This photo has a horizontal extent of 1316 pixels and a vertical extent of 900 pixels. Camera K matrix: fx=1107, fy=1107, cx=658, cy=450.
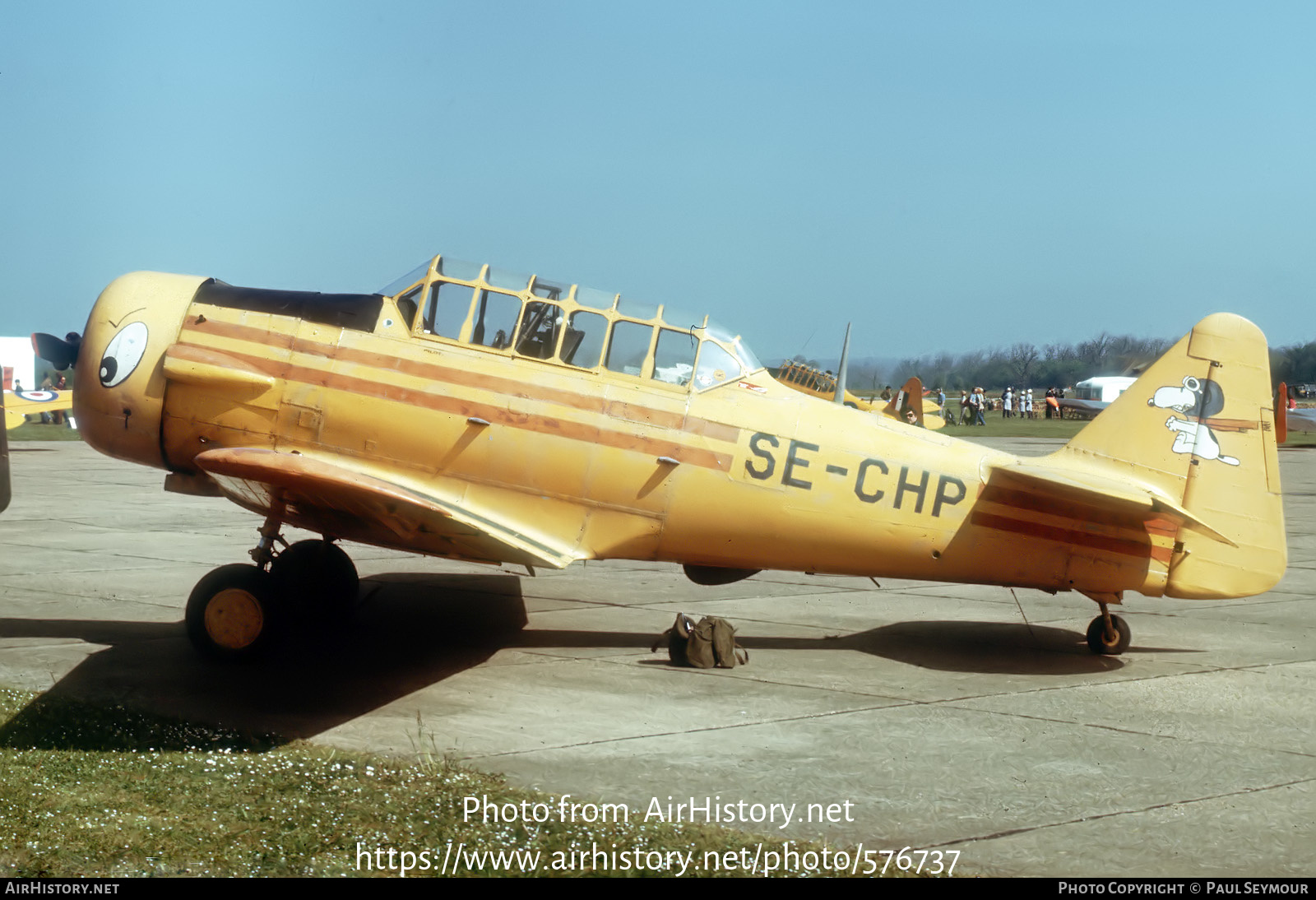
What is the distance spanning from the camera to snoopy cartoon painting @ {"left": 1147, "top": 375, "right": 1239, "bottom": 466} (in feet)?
25.5

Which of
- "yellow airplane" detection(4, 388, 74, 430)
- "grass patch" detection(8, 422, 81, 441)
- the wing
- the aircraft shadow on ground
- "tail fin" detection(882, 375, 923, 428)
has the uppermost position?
"tail fin" detection(882, 375, 923, 428)

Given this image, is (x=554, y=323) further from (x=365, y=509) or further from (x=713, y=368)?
(x=365, y=509)

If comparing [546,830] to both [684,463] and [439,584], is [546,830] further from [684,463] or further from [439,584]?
[439,584]

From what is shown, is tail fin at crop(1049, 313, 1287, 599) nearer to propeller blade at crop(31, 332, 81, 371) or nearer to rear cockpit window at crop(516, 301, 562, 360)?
rear cockpit window at crop(516, 301, 562, 360)

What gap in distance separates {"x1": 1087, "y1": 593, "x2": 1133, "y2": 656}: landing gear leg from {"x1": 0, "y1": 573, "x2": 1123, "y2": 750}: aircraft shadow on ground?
0.31 ft

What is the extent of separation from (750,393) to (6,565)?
7343 mm

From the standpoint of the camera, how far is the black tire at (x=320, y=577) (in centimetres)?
845

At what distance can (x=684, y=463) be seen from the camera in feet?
24.2

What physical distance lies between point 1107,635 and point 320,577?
5.86 metres

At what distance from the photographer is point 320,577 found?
336 inches

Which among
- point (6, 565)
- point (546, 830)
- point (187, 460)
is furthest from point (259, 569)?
point (6, 565)

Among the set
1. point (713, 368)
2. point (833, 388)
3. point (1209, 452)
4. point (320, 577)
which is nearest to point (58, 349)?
point (320, 577)

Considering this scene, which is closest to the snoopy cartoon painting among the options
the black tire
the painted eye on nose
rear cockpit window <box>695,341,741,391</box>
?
rear cockpit window <box>695,341,741,391</box>

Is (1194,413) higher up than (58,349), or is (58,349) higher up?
(1194,413)
